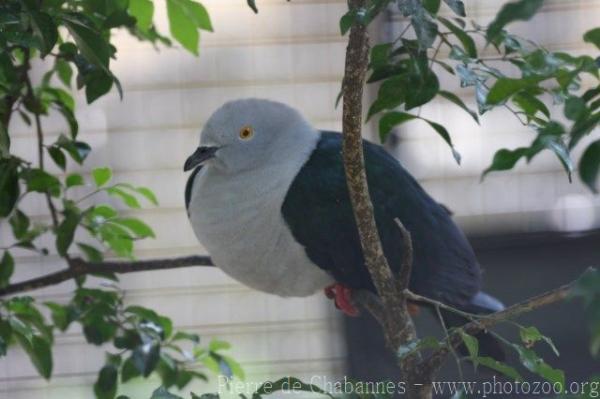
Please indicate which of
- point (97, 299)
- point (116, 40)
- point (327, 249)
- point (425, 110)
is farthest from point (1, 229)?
point (327, 249)

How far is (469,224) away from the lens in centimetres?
243

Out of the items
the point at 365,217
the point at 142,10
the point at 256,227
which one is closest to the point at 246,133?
the point at 256,227

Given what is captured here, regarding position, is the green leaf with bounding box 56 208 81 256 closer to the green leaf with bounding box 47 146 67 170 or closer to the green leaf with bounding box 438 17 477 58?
the green leaf with bounding box 47 146 67 170

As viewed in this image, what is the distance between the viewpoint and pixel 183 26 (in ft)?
4.36

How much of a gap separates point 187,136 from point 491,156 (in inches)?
32.6

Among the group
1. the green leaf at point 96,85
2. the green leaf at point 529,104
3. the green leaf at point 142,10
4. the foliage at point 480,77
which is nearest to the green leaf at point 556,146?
the foliage at point 480,77

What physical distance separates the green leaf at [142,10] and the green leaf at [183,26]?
0.02 m

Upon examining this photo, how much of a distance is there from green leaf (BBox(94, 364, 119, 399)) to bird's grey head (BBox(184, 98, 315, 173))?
0.32m

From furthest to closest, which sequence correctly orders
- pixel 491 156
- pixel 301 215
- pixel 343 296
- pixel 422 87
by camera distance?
pixel 491 156 → pixel 343 296 → pixel 301 215 → pixel 422 87

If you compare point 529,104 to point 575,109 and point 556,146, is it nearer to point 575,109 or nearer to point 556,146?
point 556,146

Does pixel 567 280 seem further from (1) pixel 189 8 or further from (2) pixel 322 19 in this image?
(1) pixel 189 8

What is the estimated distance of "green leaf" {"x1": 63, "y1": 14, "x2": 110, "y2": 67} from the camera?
101 cm

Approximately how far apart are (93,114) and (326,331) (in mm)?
862

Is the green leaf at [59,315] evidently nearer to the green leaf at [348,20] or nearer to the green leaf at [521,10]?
the green leaf at [348,20]
